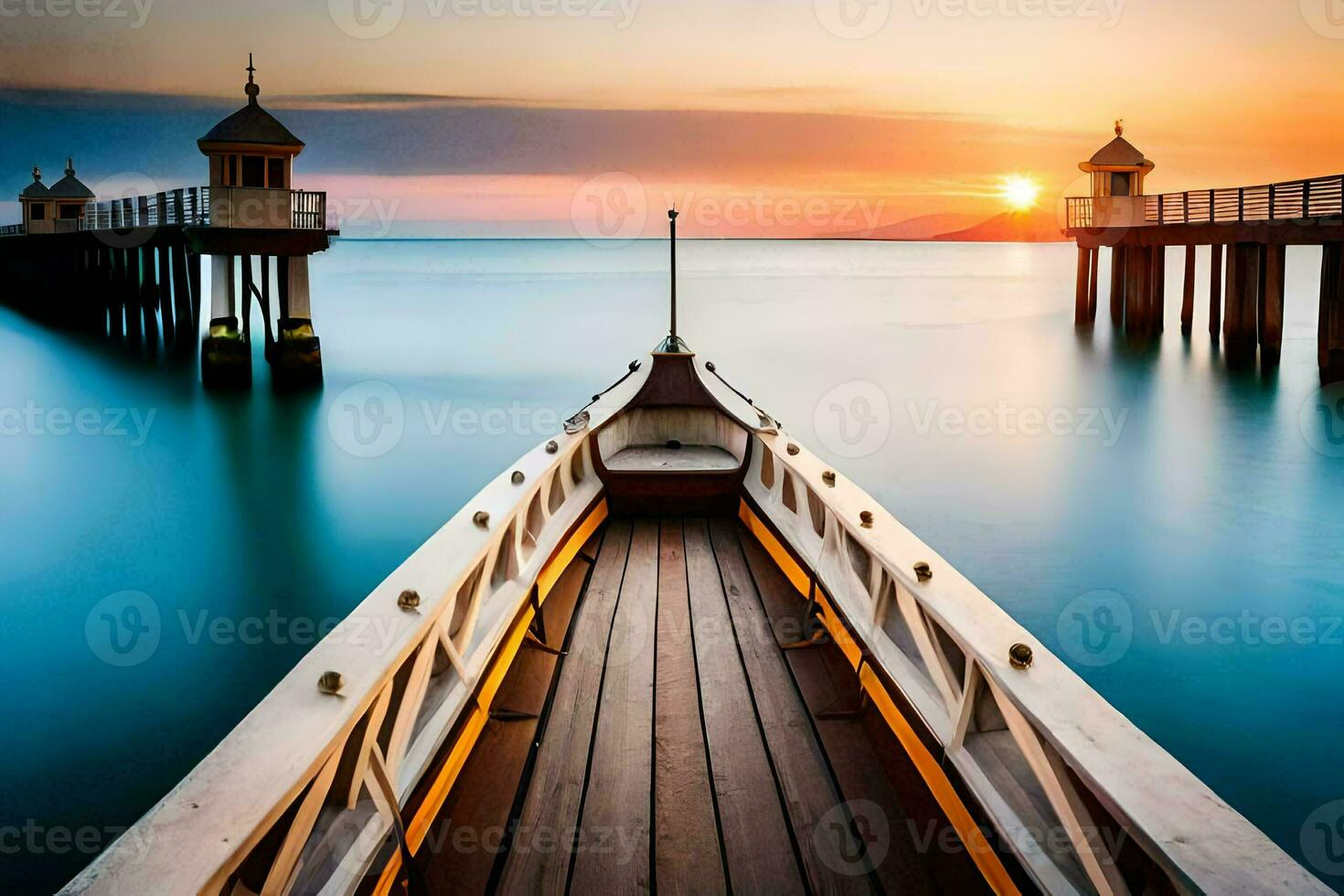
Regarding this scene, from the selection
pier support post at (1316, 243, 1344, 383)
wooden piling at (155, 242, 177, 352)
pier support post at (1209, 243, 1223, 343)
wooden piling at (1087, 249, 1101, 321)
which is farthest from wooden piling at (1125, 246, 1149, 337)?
wooden piling at (155, 242, 177, 352)

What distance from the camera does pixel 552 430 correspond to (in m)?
19.4

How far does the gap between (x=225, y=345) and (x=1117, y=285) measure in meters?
24.6

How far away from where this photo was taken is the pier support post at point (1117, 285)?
102ft

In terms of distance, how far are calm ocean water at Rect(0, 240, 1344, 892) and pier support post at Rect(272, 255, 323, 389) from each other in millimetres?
552

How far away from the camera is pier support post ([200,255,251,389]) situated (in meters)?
21.8

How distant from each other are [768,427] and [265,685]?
4.14 metres

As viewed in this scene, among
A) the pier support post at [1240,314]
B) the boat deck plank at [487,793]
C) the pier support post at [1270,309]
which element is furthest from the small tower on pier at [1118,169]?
the boat deck plank at [487,793]

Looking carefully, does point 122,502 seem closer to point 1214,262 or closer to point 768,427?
point 768,427

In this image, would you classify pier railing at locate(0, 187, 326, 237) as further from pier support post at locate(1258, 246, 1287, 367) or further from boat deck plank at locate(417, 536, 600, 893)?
pier support post at locate(1258, 246, 1287, 367)

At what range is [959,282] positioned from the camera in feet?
248

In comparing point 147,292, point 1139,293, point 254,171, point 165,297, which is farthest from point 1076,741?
point 147,292

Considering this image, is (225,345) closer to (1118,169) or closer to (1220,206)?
(1220,206)

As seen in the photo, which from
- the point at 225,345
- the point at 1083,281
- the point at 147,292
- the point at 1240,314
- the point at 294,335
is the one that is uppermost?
the point at 1083,281

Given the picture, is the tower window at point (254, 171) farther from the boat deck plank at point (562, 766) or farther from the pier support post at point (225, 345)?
the boat deck plank at point (562, 766)
